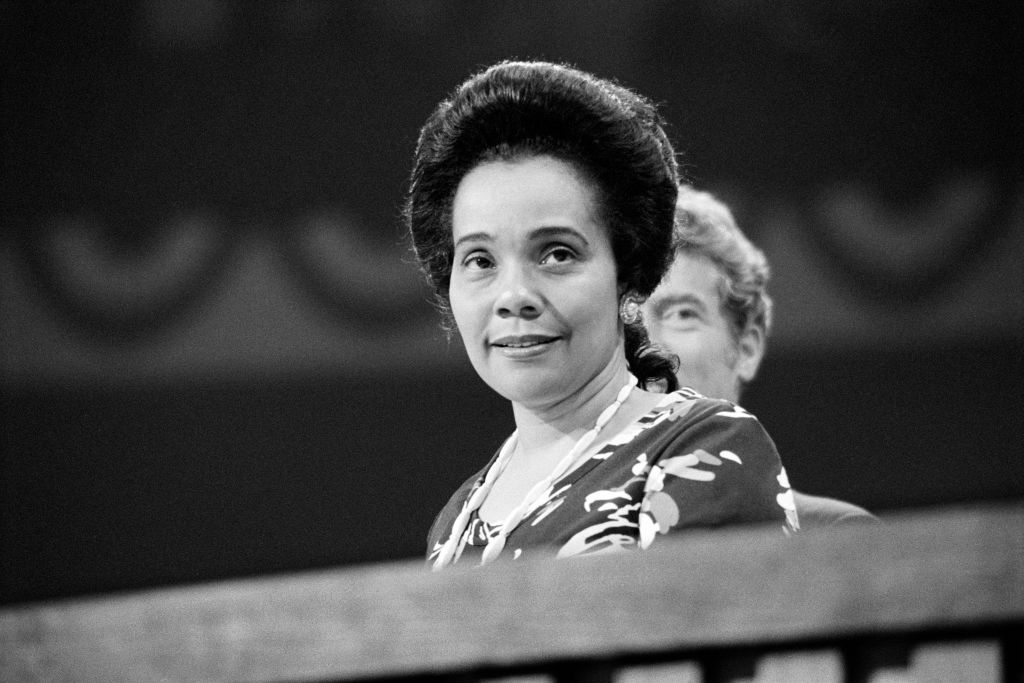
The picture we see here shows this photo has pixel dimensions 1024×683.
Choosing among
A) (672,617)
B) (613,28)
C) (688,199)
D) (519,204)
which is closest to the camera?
(672,617)

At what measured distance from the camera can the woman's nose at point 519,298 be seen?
1.20 metres

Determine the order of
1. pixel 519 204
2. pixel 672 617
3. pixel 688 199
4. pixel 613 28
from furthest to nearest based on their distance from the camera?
1. pixel 613 28
2. pixel 688 199
3. pixel 519 204
4. pixel 672 617

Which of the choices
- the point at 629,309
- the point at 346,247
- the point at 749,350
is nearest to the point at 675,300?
the point at 749,350

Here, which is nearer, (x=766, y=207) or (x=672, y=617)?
(x=672, y=617)

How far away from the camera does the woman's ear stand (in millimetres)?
2199

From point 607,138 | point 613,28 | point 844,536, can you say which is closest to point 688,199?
point 607,138

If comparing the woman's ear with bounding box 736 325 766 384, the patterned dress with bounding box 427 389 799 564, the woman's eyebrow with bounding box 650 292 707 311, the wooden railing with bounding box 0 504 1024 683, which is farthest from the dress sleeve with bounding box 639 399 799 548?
the woman's ear with bounding box 736 325 766 384

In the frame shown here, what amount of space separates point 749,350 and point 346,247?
4.41ft

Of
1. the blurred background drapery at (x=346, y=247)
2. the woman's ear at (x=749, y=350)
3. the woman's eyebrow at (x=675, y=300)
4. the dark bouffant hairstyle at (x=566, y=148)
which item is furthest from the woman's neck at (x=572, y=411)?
the blurred background drapery at (x=346, y=247)

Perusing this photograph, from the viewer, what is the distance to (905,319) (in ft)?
10.6

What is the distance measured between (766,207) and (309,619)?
2913 millimetres

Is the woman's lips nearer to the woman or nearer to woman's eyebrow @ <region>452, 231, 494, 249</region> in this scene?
the woman

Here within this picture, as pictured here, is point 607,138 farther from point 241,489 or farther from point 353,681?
point 241,489

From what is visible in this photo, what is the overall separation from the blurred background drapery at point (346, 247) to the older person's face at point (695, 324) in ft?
3.62
